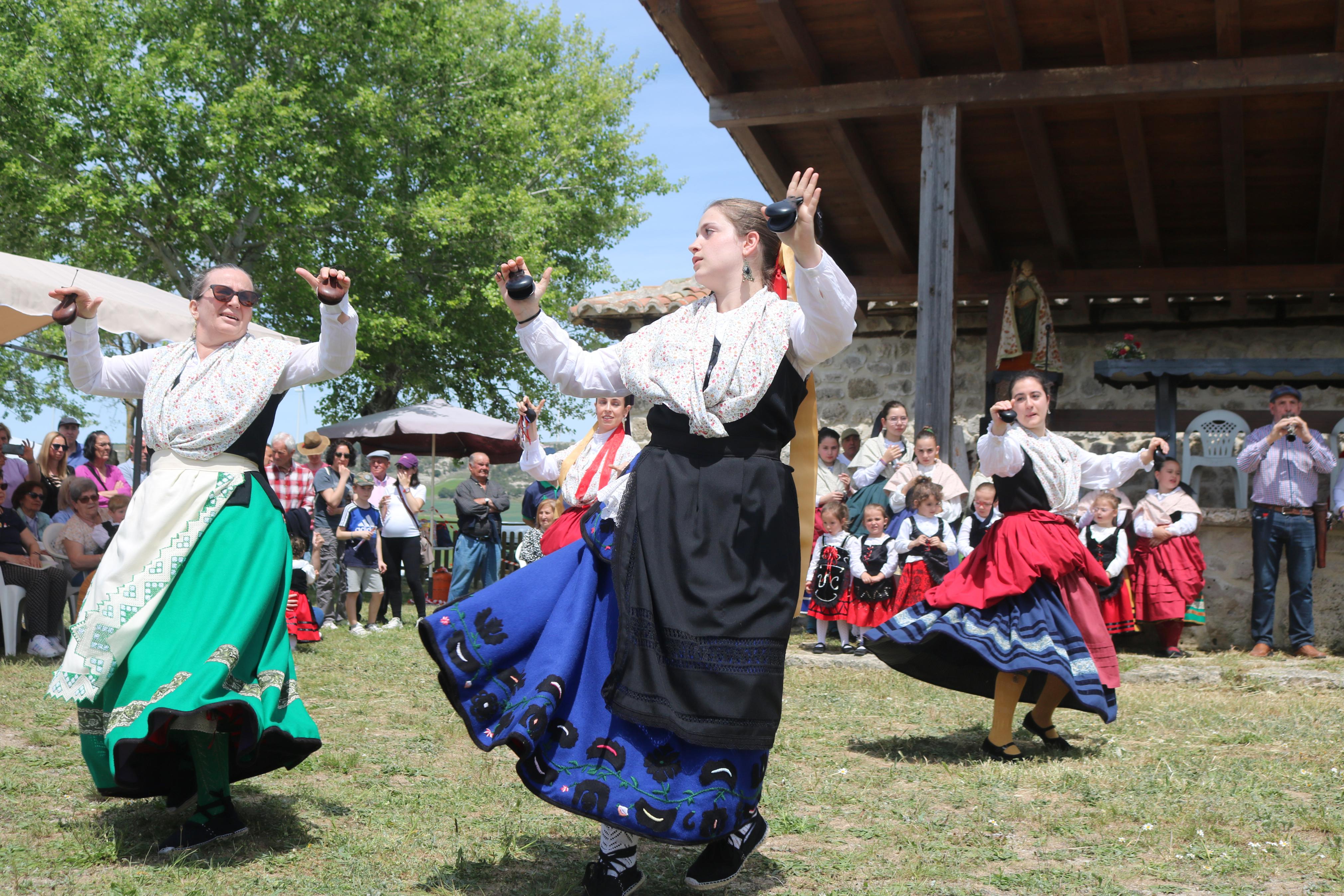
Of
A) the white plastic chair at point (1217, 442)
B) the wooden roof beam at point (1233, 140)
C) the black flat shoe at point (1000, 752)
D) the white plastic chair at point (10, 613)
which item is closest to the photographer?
the black flat shoe at point (1000, 752)

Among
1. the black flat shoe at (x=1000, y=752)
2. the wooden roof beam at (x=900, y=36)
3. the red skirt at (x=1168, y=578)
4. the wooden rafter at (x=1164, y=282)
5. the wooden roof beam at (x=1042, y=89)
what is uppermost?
the wooden roof beam at (x=900, y=36)

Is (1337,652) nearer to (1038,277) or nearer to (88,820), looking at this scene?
(1038,277)

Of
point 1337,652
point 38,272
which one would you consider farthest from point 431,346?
point 1337,652

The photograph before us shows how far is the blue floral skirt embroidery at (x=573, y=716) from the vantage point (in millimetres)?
2852

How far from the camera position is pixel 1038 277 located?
12141mm

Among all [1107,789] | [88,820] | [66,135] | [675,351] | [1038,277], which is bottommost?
[88,820]

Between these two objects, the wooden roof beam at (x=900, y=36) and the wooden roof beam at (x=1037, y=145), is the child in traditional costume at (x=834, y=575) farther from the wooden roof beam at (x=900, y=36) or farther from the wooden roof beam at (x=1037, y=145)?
the wooden roof beam at (x=1037, y=145)

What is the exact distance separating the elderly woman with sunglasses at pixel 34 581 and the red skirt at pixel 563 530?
4.04m

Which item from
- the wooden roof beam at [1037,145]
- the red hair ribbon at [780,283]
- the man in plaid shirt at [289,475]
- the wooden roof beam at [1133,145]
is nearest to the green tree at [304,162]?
the man in plaid shirt at [289,475]

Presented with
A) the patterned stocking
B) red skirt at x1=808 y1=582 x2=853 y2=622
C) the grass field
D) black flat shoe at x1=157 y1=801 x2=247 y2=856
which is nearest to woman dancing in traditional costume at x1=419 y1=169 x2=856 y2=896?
the patterned stocking

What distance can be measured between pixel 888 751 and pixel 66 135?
15.7m

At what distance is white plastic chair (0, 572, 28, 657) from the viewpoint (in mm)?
7773

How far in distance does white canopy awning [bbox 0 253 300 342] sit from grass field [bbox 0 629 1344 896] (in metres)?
2.25

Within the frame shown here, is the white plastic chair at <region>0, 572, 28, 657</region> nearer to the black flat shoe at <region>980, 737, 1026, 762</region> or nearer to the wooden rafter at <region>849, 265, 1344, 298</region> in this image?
the black flat shoe at <region>980, 737, 1026, 762</region>
